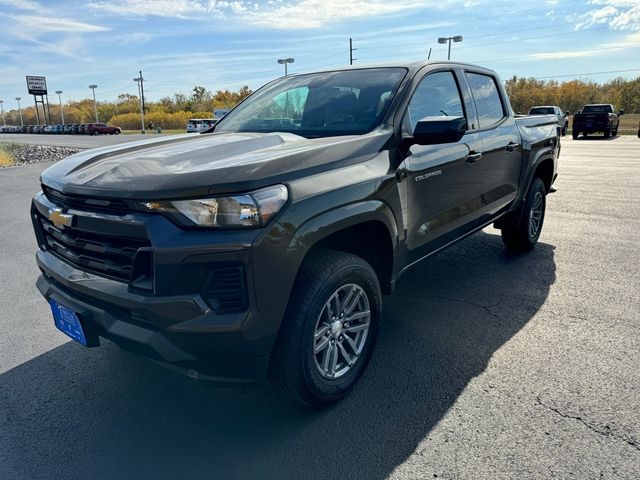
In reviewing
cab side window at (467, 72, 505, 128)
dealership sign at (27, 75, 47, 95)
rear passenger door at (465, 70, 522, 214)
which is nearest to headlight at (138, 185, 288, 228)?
rear passenger door at (465, 70, 522, 214)

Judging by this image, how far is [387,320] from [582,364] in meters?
1.34

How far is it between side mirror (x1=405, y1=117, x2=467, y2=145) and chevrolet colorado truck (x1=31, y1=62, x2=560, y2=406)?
11 mm

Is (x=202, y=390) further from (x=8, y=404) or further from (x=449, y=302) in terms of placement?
(x=449, y=302)

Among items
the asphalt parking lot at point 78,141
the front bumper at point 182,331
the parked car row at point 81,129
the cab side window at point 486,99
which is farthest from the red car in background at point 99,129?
the front bumper at point 182,331

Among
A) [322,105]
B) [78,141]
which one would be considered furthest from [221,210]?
[78,141]

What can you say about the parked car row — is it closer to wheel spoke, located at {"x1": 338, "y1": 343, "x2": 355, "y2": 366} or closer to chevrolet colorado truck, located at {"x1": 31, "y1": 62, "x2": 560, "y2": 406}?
chevrolet colorado truck, located at {"x1": 31, "y1": 62, "x2": 560, "y2": 406}

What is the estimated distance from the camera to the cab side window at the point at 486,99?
416 cm

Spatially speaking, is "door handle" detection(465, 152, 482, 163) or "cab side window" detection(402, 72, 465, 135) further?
"door handle" detection(465, 152, 482, 163)

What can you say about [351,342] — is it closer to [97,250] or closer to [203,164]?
[203,164]

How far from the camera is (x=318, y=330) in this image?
2.57 m

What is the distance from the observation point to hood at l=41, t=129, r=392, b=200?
213 cm

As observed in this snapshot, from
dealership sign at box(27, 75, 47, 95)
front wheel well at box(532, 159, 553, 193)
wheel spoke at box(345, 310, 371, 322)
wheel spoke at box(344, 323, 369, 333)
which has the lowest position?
wheel spoke at box(344, 323, 369, 333)

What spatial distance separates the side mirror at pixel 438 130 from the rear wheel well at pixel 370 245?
0.59 meters

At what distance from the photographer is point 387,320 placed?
3.82m
